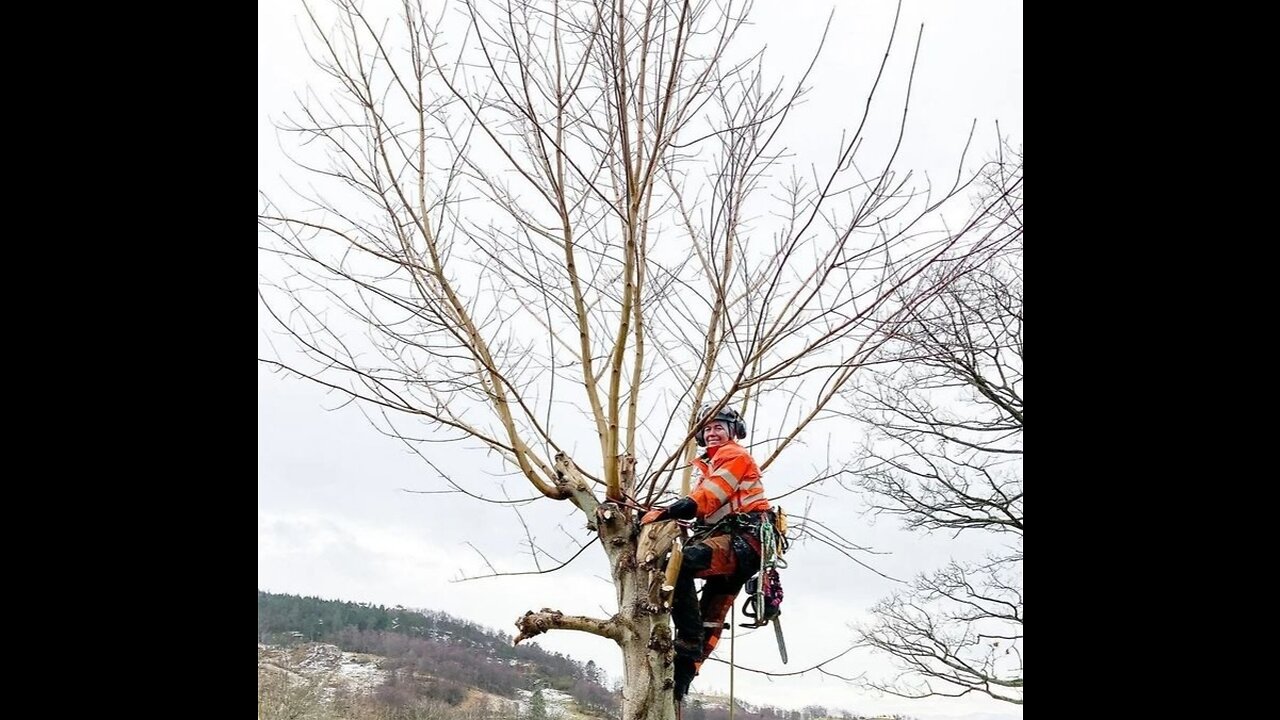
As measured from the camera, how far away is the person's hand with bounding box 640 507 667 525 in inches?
171

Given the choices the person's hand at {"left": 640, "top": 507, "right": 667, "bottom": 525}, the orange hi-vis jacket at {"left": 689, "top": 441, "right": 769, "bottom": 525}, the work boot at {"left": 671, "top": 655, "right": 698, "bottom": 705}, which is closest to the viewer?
the person's hand at {"left": 640, "top": 507, "right": 667, "bottom": 525}

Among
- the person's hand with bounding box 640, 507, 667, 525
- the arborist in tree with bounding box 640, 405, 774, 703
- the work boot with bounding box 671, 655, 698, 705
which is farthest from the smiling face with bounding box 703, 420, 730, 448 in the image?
the work boot with bounding box 671, 655, 698, 705

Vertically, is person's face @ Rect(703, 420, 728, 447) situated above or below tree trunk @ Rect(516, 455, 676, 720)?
above

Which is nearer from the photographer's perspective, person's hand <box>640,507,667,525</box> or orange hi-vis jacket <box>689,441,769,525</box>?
person's hand <box>640,507,667,525</box>

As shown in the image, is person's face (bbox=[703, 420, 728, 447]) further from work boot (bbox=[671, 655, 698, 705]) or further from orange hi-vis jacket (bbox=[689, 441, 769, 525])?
work boot (bbox=[671, 655, 698, 705])

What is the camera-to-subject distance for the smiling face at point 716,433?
4797 mm

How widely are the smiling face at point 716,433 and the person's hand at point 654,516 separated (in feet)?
1.69

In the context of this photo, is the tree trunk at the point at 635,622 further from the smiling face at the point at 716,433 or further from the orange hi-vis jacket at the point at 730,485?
the smiling face at the point at 716,433

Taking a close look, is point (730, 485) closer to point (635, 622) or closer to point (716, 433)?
point (716, 433)

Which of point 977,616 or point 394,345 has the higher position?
point 394,345
